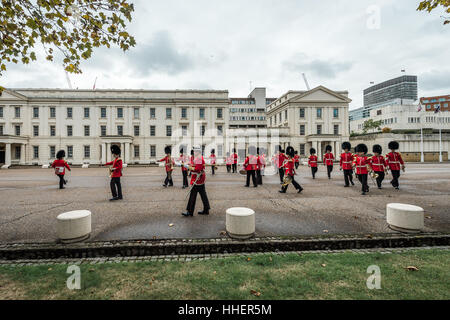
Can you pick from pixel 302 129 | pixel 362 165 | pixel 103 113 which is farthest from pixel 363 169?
pixel 103 113

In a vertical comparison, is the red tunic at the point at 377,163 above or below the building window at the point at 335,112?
below

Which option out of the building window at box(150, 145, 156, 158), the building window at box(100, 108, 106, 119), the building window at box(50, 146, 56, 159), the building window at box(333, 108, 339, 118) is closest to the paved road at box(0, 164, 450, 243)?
the building window at box(150, 145, 156, 158)

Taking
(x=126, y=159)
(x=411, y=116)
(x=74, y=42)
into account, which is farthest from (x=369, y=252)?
(x=411, y=116)

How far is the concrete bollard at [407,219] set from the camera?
5023 millimetres

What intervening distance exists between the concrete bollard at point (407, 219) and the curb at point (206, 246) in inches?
8.9

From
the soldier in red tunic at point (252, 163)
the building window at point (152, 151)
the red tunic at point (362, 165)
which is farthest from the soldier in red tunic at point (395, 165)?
the building window at point (152, 151)

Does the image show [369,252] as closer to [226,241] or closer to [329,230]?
[329,230]

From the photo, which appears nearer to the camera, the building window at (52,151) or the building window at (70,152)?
the building window at (70,152)

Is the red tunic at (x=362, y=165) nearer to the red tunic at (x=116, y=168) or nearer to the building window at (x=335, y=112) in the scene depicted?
the red tunic at (x=116, y=168)

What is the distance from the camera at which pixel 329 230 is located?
17.5ft

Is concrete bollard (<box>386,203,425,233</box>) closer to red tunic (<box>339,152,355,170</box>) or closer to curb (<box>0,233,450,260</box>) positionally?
curb (<box>0,233,450,260</box>)

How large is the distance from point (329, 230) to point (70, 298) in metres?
5.04

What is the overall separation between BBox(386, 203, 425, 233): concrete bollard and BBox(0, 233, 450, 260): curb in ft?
0.74

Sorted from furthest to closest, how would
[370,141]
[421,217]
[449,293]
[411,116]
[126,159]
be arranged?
1. [411,116]
2. [370,141]
3. [126,159]
4. [421,217]
5. [449,293]
